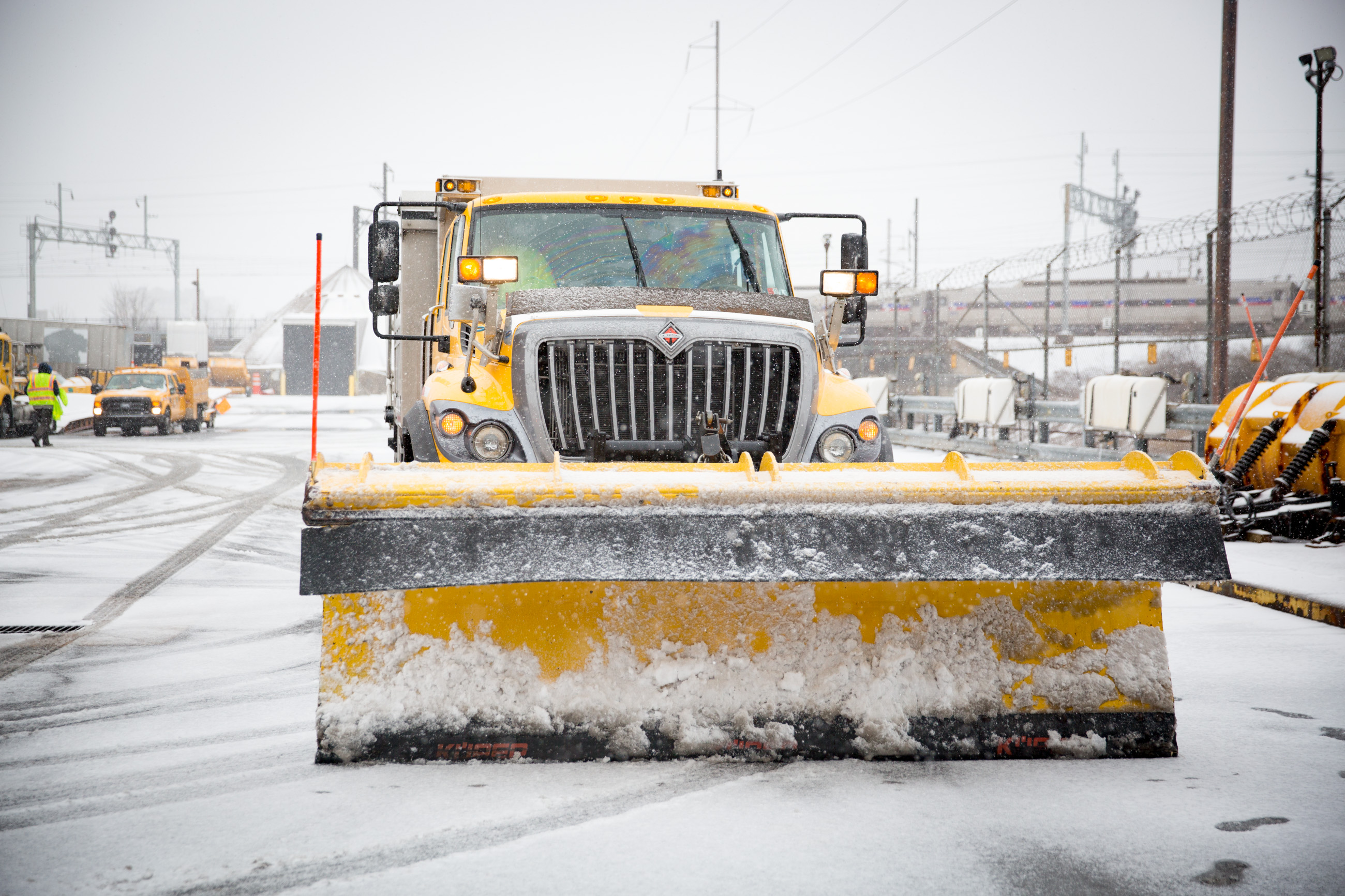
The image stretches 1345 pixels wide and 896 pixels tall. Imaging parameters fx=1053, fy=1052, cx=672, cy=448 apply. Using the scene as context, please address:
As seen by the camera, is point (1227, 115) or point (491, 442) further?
point (1227, 115)

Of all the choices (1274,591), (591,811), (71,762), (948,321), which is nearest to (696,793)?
(591,811)

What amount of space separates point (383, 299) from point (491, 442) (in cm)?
206

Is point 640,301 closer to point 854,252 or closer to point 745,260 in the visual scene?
point 745,260

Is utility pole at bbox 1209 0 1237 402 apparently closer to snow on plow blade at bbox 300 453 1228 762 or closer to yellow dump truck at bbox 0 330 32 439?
snow on plow blade at bbox 300 453 1228 762

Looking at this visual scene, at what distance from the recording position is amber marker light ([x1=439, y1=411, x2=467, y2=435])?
4562 millimetres

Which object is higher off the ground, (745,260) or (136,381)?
(745,260)

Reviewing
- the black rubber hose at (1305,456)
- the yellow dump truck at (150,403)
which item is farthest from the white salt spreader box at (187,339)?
the black rubber hose at (1305,456)

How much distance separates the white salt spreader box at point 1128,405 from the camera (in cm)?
1130

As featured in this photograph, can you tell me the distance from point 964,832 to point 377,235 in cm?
424

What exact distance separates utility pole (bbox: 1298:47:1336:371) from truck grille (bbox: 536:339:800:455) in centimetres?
830

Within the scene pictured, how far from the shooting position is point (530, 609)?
11.1 ft

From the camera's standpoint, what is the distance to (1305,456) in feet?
25.0

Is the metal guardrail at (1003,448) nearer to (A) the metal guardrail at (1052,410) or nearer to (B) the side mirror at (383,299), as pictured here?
(A) the metal guardrail at (1052,410)

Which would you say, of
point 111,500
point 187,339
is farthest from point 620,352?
point 187,339
